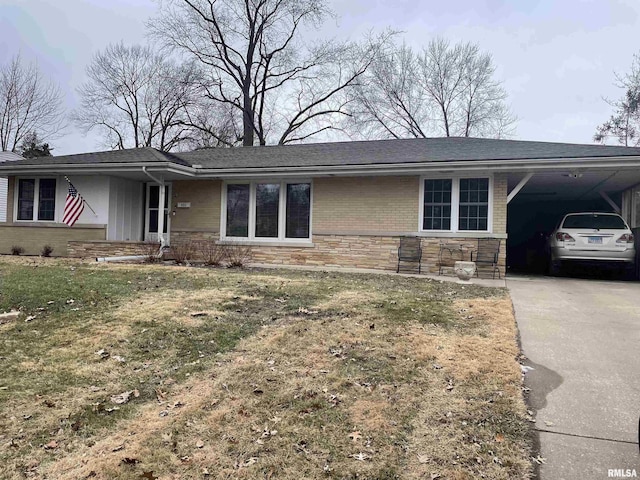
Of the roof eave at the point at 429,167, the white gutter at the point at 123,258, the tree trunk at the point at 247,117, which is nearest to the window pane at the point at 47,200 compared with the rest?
the white gutter at the point at 123,258

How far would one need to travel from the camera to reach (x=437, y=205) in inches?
439

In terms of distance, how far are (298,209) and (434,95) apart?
22027 millimetres

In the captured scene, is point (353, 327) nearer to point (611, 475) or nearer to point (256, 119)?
point (611, 475)

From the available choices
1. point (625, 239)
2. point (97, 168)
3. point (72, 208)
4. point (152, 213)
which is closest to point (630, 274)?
point (625, 239)

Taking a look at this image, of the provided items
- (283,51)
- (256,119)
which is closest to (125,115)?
(256,119)

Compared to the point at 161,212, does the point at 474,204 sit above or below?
above

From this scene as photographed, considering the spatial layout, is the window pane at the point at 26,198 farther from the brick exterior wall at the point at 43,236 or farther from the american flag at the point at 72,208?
the american flag at the point at 72,208

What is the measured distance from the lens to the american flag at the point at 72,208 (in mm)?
12539

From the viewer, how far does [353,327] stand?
16.4 feet

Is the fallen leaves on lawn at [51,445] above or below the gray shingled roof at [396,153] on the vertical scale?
below

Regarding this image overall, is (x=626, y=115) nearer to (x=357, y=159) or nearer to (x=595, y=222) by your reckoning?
(x=595, y=222)

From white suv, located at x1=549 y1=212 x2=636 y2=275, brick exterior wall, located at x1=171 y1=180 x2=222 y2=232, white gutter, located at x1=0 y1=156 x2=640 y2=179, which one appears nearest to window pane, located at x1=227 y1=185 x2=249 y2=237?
brick exterior wall, located at x1=171 y1=180 x2=222 y2=232

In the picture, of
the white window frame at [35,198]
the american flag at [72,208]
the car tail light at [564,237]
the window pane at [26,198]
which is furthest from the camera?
the window pane at [26,198]

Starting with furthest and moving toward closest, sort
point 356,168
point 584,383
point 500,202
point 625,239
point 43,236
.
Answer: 1. point 43,236
2. point 356,168
3. point 500,202
4. point 625,239
5. point 584,383
